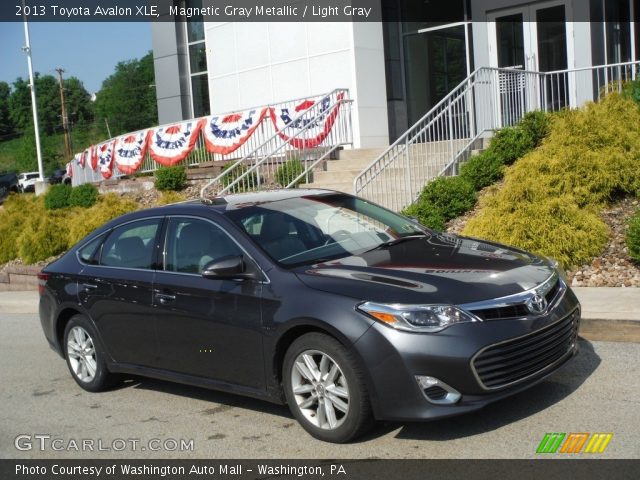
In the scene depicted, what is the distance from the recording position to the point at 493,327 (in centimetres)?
484

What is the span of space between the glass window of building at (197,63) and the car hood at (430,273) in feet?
61.3

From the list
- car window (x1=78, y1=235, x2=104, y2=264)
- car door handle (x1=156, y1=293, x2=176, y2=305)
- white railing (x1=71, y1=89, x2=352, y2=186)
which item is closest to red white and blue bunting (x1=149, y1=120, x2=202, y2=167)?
white railing (x1=71, y1=89, x2=352, y2=186)

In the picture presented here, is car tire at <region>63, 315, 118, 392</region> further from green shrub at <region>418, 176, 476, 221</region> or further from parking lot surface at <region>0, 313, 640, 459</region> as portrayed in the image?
green shrub at <region>418, 176, 476, 221</region>

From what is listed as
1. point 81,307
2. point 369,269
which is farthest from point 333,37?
point 369,269

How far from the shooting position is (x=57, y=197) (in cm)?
2122

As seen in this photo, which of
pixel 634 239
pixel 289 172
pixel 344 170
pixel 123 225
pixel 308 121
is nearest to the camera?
pixel 123 225

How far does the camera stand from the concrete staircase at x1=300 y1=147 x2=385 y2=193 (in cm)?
1454

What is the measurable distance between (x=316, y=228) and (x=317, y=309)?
1.14 m

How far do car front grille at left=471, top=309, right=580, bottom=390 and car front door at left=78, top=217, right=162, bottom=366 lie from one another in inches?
108

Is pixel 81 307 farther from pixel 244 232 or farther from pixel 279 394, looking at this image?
pixel 279 394

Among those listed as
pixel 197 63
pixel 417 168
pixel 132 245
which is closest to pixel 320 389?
pixel 132 245

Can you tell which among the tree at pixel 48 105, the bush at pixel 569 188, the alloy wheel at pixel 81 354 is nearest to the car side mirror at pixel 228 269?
the alloy wheel at pixel 81 354

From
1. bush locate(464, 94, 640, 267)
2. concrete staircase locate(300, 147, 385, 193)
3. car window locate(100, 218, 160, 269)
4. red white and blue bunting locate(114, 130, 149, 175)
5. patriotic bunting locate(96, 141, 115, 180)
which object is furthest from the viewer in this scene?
patriotic bunting locate(96, 141, 115, 180)
